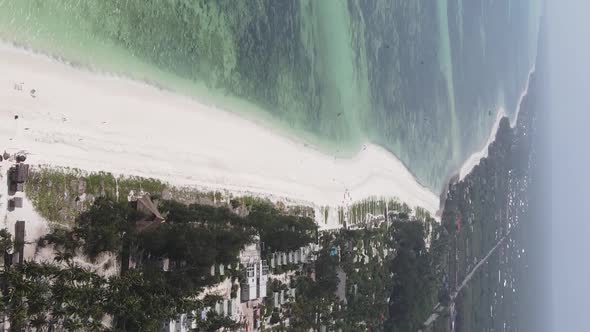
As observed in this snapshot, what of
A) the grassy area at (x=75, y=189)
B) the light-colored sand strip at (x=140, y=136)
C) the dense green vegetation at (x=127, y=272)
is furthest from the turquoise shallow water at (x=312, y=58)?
the dense green vegetation at (x=127, y=272)

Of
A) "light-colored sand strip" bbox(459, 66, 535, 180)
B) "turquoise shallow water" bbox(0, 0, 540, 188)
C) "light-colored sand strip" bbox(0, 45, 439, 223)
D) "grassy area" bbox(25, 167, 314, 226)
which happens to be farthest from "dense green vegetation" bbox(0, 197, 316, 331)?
"light-colored sand strip" bbox(459, 66, 535, 180)

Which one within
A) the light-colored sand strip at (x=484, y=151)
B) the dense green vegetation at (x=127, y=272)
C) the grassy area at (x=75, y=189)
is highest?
the light-colored sand strip at (x=484, y=151)

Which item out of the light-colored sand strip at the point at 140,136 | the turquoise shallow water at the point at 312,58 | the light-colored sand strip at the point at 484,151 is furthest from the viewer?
the light-colored sand strip at the point at 484,151

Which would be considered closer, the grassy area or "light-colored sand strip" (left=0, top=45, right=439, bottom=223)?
the grassy area

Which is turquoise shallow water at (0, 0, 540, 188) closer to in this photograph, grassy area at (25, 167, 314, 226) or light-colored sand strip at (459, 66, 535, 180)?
light-colored sand strip at (459, 66, 535, 180)

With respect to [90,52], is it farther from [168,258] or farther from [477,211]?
[477,211]

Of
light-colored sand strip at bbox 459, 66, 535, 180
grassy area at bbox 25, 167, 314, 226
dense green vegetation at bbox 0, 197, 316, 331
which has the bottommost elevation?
dense green vegetation at bbox 0, 197, 316, 331

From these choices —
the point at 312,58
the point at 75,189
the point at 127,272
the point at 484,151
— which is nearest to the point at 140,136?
the point at 75,189

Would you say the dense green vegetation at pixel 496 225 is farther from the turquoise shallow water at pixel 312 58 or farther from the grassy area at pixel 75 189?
the grassy area at pixel 75 189
